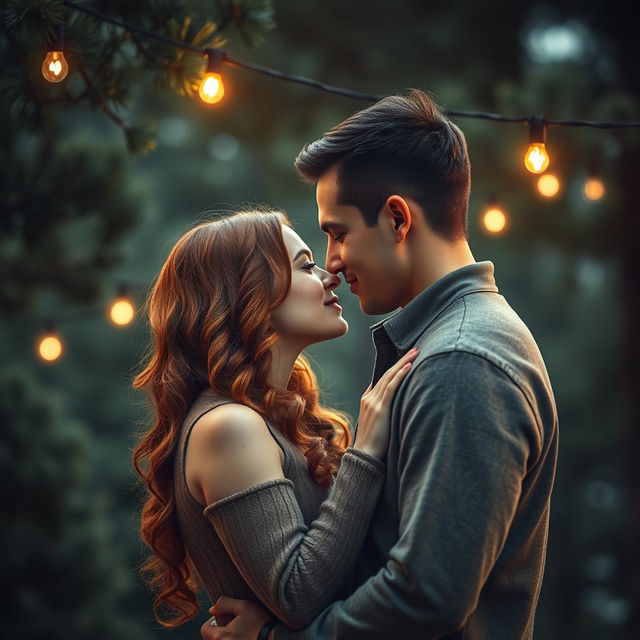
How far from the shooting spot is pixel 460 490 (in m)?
1.59

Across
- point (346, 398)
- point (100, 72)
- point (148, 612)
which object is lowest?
point (148, 612)

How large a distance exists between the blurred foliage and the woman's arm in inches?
44.7

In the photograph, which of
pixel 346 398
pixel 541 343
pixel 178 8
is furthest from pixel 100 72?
pixel 541 343

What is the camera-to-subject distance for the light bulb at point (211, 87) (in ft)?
8.47

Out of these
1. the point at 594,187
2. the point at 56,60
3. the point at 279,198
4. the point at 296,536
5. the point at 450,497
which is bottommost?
the point at 296,536

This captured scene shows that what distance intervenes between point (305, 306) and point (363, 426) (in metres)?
0.52

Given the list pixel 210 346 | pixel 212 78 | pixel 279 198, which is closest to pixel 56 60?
pixel 212 78

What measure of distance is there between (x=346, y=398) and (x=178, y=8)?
6.73 m

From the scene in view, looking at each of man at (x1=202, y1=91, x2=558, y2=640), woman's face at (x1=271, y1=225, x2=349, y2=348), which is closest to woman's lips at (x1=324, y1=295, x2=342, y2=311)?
woman's face at (x1=271, y1=225, x2=349, y2=348)

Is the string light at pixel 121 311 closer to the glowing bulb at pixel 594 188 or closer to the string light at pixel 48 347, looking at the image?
the string light at pixel 48 347

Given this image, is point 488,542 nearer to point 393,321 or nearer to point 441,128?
point 393,321

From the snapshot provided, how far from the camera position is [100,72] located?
272 cm

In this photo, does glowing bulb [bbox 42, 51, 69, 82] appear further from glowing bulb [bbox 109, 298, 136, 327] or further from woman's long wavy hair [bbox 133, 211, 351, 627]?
glowing bulb [bbox 109, 298, 136, 327]

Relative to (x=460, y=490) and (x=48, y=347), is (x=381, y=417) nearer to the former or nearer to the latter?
(x=460, y=490)
